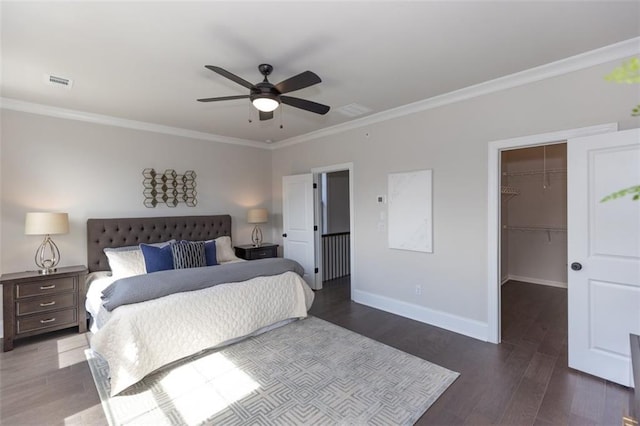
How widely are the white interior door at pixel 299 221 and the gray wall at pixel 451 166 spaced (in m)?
0.75

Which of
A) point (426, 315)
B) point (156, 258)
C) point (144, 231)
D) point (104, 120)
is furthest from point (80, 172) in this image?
point (426, 315)

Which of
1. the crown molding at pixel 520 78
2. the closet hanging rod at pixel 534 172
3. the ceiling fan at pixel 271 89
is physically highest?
the crown molding at pixel 520 78

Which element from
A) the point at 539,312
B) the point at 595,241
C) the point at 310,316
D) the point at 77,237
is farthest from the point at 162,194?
the point at 539,312

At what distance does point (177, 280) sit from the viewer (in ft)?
9.86

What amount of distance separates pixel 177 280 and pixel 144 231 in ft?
5.68

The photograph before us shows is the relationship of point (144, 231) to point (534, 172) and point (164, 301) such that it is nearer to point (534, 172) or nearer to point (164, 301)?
point (164, 301)

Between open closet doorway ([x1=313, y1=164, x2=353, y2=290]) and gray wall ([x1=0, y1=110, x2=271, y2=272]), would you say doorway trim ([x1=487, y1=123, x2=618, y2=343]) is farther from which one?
gray wall ([x1=0, y1=110, x2=271, y2=272])

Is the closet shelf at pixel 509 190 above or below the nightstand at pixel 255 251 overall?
above

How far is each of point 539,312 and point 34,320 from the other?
6201 mm

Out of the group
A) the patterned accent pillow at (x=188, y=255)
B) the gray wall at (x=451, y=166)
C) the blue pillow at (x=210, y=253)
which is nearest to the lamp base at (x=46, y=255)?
the patterned accent pillow at (x=188, y=255)

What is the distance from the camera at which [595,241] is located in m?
2.50

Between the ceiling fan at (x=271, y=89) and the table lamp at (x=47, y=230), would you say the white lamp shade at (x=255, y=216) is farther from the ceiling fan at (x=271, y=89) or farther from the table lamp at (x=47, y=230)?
the ceiling fan at (x=271, y=89)

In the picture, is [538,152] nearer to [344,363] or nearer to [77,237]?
[344,363]

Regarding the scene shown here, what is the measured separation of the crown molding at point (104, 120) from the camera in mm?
3488
